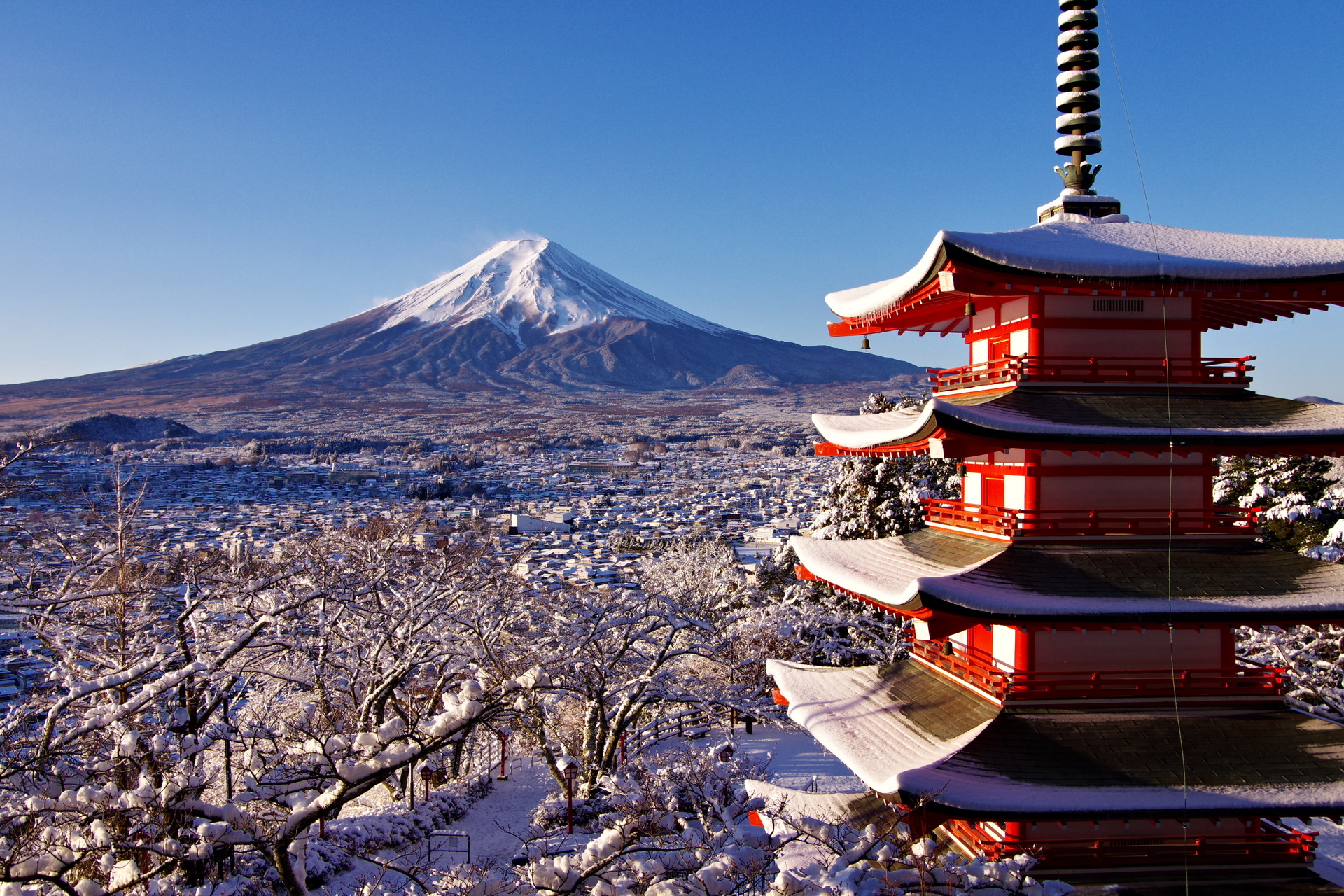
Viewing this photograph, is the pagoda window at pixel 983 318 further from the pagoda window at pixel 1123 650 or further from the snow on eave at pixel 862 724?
the snow on eave at pixel 862 724

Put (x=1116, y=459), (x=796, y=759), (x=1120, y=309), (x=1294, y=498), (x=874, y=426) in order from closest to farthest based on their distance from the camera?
1. (x=1116, y=459)
2. (x=1120, y=309)
3. (x=874, y=426)
4. (x=796, y=759)
5. (x=1294, y=498)

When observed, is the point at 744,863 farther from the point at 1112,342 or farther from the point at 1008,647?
the point at 1112,342

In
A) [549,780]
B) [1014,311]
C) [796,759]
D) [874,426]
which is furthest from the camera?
[796,759]

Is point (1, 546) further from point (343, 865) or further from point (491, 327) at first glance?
point (491, 327)

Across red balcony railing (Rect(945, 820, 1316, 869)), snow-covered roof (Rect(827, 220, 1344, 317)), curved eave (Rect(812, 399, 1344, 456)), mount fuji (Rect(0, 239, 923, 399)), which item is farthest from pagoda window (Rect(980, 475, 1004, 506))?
mount fuji (Rect(0, 239, 923, 399))

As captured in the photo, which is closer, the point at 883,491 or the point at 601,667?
the point at 601,667

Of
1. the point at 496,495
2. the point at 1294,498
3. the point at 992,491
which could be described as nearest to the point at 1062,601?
the point at 992,491

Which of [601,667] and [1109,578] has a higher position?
[1109,578]

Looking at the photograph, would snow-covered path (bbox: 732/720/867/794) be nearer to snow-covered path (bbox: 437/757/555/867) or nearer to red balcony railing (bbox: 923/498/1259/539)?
snow-covered path (bbox: 437/757/555/867)
